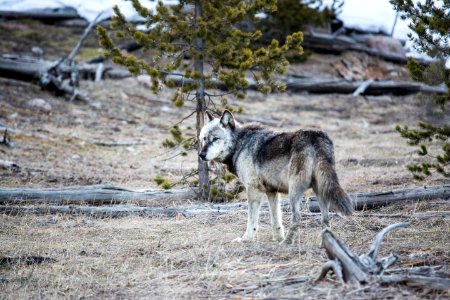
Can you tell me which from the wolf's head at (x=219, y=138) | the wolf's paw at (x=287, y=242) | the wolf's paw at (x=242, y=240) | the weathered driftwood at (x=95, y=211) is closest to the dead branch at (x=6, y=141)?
the weathered driftwood at (x=95, y=211)

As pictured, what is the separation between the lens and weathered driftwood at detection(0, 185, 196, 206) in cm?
1112

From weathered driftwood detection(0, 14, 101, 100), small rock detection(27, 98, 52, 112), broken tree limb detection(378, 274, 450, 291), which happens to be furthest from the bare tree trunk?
weathered driftwood detection(0, 14, 101, 100)

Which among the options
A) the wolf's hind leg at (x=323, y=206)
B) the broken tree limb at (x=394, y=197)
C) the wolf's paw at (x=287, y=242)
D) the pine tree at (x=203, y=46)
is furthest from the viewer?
the pine tree at (x=203, y=46)

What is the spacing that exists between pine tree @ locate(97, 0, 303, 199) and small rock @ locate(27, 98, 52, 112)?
11.5 metres

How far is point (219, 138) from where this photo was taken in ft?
30.5

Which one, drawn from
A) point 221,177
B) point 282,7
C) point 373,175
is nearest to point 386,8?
point 282,7

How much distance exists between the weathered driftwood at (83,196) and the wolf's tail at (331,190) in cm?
476

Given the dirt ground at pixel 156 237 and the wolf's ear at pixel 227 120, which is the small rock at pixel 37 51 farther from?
the wolf's ear at pixel 227 120

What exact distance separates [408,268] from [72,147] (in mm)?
13977

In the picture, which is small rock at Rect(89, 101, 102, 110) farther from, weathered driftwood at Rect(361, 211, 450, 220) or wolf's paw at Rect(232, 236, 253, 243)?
weathered driftwood at Rect(361, 211, 450, 220)

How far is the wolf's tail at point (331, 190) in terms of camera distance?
24.0 ft

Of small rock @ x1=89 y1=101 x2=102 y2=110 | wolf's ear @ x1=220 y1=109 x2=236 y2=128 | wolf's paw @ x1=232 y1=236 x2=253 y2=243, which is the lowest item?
wolf's paw @ x1=232 y1=236 x2=253 y2=243

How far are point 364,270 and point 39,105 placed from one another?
19.0 m

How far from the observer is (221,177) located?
472 inches
